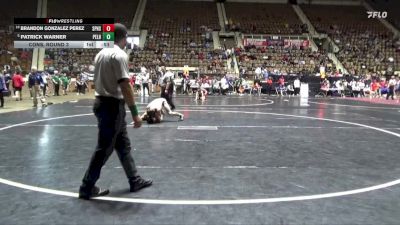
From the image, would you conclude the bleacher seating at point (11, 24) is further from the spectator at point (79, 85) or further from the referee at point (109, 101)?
the referee at point (109, 101)

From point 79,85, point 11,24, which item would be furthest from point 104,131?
point 11,24

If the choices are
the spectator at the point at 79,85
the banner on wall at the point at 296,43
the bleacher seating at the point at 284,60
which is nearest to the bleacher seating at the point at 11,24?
the spectator at the point at 79,85

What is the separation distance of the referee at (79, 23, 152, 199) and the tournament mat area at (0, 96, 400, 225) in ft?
0.91

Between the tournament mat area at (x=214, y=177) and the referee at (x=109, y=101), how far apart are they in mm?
278

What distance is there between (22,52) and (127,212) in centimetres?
3321

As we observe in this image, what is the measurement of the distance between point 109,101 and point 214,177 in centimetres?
164

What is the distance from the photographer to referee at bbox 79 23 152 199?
4.48m

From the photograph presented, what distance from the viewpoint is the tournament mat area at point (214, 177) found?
4023mm

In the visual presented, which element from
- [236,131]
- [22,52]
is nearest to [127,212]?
[236,131]

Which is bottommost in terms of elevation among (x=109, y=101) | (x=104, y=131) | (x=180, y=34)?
(x=104, y=131)

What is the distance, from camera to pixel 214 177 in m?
5.46

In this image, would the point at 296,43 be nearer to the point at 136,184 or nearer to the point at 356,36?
the point at 356,36
